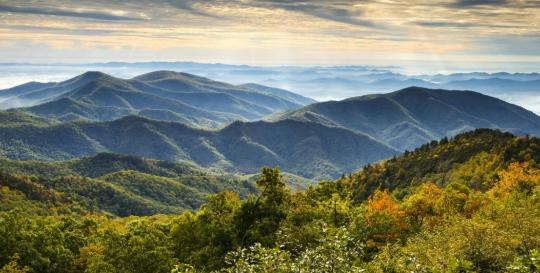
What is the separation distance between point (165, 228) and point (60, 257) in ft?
135

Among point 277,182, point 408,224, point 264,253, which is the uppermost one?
point 264,253

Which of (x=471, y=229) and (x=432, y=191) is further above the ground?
(x=471, y=229)

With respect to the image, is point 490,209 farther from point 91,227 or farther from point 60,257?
point 91,227

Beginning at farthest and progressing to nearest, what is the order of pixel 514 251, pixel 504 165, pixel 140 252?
pixel 504 165, pixel 140 252, pixel 514 251

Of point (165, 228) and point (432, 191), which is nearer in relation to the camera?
point (432, 191)

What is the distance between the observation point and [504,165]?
6609 inches

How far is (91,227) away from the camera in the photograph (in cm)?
11719

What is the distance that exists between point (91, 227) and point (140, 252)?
177 ft

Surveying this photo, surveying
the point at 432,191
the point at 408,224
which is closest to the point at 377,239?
the point at 408,224

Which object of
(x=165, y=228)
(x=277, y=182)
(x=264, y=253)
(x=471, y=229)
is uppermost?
(x=264, y=253)

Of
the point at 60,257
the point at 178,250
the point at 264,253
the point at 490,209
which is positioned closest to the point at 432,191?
the point at 490,209

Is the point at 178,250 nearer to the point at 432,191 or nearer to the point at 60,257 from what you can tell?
the point at 60,257

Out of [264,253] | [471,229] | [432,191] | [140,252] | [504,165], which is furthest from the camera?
[504,165]

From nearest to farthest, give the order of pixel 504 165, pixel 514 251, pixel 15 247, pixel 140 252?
pixel 514 251 < pixel 140 252 < pixel 15 247 < pixel 504 165
